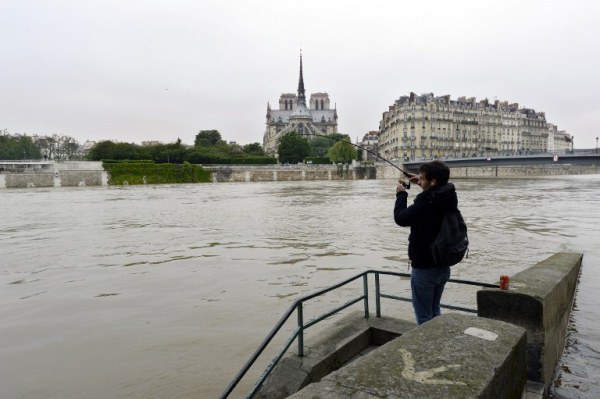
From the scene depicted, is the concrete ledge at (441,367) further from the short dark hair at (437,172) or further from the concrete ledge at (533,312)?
the short dark hair at (437,172)

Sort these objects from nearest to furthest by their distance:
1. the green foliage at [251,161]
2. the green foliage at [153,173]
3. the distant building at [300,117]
→ the green foliage at [153,173], the green foliage at [251,161], the distant building at [300,117]

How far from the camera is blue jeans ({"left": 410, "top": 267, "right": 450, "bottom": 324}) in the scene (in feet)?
14.2

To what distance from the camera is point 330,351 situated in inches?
181

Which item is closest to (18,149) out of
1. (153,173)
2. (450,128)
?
(153,173)

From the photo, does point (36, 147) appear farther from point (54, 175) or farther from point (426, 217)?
point (426, 217)

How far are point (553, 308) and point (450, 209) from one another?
142cm

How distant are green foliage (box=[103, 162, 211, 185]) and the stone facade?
186 ft

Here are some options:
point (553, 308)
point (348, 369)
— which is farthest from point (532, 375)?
point (348, 369)

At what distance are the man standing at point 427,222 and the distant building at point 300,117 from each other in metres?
143

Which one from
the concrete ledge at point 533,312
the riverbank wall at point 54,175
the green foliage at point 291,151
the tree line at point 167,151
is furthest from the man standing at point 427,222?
the green foliage at point 291,151

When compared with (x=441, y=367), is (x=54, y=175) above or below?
above

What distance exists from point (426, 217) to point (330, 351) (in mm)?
1686

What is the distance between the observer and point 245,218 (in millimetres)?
23078

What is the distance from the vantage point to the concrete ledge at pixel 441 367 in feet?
7.36
